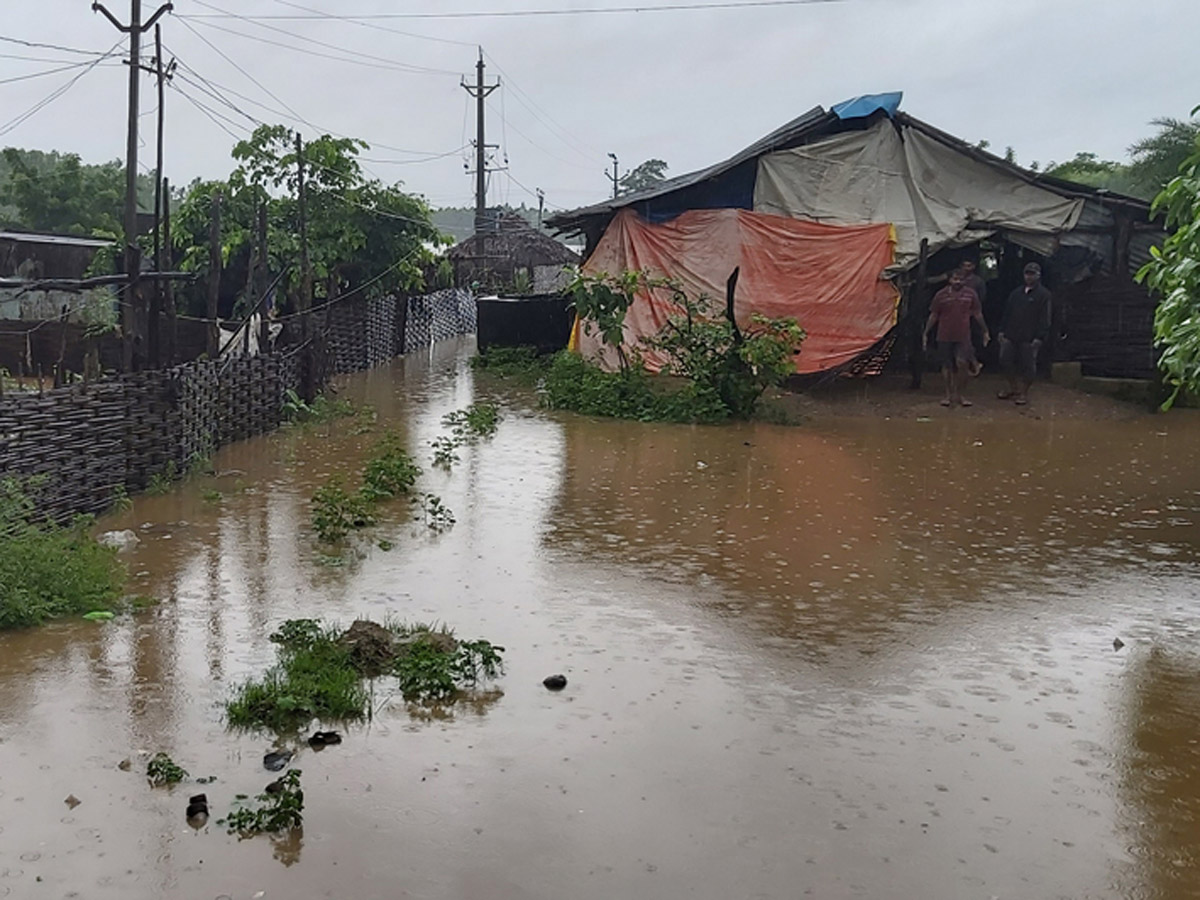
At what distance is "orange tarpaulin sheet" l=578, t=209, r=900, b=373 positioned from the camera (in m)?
17.3

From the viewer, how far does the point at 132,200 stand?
43.9 feet

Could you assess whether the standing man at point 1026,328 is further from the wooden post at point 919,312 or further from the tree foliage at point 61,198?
the tree foliage at point 61,198

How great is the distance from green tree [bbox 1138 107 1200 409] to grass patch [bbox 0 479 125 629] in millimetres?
6825

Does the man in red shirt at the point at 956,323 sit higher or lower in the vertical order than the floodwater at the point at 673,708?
higher

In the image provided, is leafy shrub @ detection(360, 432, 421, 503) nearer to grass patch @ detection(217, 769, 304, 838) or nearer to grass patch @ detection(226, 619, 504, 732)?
grass patch @ detection(226, 619, 504, 732)

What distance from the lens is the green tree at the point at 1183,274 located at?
7.20 metres

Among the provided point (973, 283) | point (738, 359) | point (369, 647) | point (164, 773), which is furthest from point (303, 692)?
point (973, 283)

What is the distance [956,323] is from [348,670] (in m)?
12.8

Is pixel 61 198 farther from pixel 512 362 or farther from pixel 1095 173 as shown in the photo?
pixel 1095 173

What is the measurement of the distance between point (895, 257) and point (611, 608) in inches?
446

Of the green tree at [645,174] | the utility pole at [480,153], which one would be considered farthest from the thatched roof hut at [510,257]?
the green tree at [645,174]

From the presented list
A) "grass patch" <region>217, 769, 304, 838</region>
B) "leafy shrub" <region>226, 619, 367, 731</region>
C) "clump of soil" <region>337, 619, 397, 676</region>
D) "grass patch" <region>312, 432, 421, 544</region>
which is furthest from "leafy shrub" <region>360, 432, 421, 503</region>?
"grass patch" <region>217, 769, 304, 838</region>

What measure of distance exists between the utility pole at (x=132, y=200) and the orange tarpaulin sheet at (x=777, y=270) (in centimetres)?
776

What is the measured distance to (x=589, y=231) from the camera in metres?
21.8
